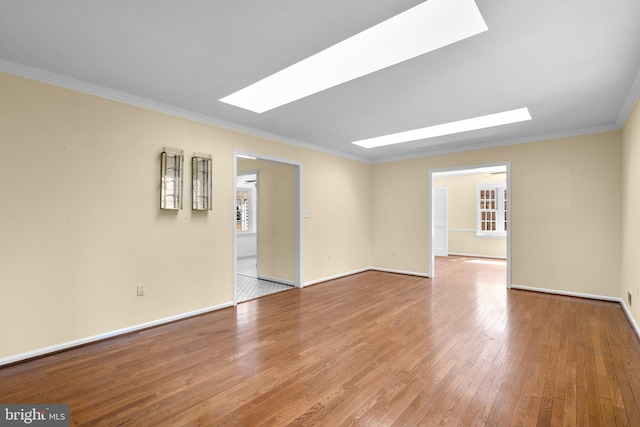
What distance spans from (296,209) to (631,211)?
442 centimetres

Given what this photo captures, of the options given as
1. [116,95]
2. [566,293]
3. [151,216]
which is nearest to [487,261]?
[566,293]

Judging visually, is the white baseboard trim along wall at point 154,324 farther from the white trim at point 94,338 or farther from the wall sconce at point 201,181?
the wall sconce at point 201,181

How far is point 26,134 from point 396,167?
577 centimetres

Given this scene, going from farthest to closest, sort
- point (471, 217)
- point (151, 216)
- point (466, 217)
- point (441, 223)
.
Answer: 1. point (466, 217)
2. point (471, 217)
3. point (441, 223)
4. point (151, 216)

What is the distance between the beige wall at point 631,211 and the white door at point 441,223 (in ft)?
15.9

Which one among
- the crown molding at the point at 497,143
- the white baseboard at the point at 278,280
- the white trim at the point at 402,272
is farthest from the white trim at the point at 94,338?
the crown molding at the point at 497,143

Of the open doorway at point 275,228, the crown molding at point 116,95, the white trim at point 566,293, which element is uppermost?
the crown molding at point 116,95

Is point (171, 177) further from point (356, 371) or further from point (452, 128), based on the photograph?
point (452, 128)

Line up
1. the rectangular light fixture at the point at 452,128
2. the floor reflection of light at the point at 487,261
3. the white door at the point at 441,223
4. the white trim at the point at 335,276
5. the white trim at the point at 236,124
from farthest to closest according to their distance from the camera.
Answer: the white door at the point at 441,223, the floor reflection of light at the point at 487,261, the white trim at the point at 335,276, the rectangular light fixture at the point at 452,128, the white trim at the point at 236,124

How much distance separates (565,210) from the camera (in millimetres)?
4629

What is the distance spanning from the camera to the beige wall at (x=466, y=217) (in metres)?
8.66

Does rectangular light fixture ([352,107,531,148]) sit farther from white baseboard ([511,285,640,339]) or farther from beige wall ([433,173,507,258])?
beige wall ([433,173,507,258])

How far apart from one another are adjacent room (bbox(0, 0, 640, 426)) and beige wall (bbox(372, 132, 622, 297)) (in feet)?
0.08

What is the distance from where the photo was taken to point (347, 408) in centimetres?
193
